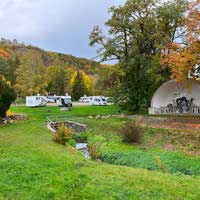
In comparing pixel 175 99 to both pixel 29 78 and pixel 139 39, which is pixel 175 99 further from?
pixel 29 78

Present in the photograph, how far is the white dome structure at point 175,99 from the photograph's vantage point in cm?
3419

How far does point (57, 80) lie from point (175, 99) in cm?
3998

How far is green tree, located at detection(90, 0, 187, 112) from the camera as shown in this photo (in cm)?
3388

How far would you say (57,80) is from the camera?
71.8m

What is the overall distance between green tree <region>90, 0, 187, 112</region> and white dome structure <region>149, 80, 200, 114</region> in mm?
1097

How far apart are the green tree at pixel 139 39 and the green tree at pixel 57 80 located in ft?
116

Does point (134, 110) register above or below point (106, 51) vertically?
below

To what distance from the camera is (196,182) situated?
1041cm

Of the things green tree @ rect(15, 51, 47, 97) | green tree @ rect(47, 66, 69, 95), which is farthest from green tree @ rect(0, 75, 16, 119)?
green tree @ rect(47, 66, 69, 95)

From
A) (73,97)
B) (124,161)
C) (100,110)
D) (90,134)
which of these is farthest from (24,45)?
(124,161)

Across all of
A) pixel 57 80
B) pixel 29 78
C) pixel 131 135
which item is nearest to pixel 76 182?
pixel 131 135

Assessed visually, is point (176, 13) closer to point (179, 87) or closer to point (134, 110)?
point (179, 87)

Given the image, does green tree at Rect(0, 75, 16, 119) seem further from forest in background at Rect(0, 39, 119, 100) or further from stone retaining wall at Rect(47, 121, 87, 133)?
forest in background at Rect(0, 39, 119, 100)

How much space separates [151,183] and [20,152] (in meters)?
6.00
